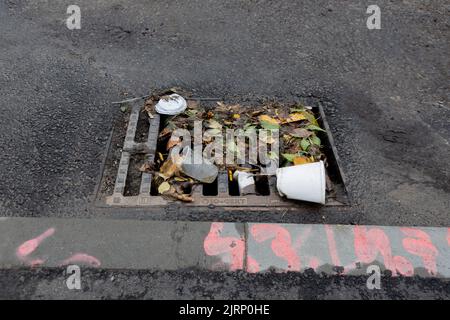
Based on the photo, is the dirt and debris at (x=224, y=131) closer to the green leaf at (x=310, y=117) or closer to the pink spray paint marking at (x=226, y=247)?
the green leaf at (x=310, y=117)

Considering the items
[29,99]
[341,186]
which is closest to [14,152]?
Result: [29,99]

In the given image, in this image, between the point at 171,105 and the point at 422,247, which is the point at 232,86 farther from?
the point at 422,247

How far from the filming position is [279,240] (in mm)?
2312

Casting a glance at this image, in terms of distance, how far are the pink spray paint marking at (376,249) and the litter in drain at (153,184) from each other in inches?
10.5

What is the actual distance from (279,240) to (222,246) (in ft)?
1.11

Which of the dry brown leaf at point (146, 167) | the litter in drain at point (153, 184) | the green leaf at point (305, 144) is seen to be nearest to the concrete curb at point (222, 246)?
the litter in drain at point (153, 184)

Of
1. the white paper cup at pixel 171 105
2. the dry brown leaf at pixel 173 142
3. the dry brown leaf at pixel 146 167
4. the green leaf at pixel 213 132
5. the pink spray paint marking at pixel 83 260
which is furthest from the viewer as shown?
the white paper cup at pixel 171 105

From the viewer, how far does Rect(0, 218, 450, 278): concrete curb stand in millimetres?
2203

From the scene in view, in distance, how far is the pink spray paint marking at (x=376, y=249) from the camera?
223 centimetres

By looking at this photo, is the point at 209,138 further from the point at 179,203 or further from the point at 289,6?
the point at 289,6

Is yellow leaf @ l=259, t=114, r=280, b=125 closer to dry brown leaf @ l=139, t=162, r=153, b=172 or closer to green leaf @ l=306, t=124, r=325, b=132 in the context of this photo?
green leaf @ l=306, t=124, r=325, b=132

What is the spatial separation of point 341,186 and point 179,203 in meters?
1.10

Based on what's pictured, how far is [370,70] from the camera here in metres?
3.74

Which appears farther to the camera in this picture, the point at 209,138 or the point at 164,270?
the point at 209,138
